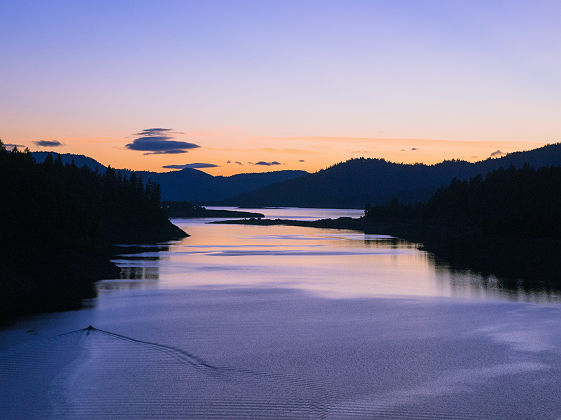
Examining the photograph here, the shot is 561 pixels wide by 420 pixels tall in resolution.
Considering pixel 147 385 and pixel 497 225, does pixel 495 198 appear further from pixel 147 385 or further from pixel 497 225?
pixel 147 385

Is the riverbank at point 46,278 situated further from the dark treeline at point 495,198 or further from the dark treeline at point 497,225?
the dark treeline at point 495,198

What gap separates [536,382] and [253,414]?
12637mm

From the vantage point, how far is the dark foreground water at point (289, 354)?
77.4 ft

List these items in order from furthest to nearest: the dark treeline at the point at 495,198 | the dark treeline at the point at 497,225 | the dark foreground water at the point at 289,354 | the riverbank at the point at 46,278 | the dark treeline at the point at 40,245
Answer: the dark treeline at the point at 495,198 → the dark treeline at the point at 497,225 → the dark treeline at the point at 40,245 → the riverbank at the point at 46,278 → the dark foreground water at the point at 289,354

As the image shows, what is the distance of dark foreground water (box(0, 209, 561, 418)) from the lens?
2359cm

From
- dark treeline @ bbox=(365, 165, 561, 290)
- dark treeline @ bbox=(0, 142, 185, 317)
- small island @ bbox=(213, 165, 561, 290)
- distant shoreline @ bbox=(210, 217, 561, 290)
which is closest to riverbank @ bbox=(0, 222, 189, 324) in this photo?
dark treeline @ bbox=(0, 142, 185, 317)

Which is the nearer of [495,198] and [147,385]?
[147,385]

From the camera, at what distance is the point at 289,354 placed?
31.9 m

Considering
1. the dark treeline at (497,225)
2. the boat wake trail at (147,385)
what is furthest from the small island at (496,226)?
the boat wake trail at (147,385)

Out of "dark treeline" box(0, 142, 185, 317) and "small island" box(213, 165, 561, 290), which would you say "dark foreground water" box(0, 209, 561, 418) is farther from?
"small island" box(213, 165, 561, 290)

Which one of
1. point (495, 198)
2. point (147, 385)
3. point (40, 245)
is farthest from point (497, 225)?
point (147, 385)

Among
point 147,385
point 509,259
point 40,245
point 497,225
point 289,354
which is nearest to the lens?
point 147,385

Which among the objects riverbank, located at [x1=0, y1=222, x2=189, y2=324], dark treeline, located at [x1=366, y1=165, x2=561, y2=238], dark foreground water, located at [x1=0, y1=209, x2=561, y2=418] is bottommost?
dark foreground water, located at [x1=0, y1=209, x2=561, y2=418]

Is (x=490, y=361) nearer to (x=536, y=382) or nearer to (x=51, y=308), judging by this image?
(x=536, y=382)
